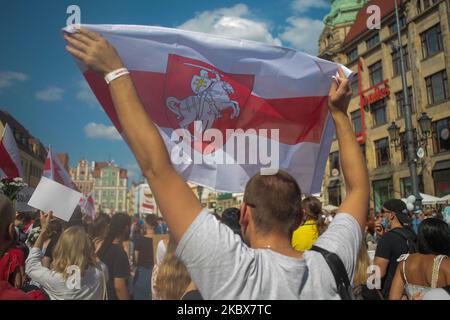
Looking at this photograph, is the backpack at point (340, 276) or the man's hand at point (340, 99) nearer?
the backpack at point (340, 276)

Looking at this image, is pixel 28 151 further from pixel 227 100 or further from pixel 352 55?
pixel 227 100

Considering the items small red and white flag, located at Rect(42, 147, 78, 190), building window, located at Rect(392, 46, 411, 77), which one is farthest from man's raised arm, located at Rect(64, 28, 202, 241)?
building window, located at Rect(392, 46, 411, 77)

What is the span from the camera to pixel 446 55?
21578 millimetres

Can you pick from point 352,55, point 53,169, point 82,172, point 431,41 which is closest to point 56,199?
point 53,169

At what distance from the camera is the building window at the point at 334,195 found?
1227 inches

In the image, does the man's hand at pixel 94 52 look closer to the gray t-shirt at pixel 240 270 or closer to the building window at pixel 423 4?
the gray t-shirt at pixel 240 270

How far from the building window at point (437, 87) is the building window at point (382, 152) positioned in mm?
4874

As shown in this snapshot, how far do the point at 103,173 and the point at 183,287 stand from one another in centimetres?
12296

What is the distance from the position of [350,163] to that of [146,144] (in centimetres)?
119

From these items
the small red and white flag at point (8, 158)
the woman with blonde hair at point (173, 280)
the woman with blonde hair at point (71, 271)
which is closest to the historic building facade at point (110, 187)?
the small red and white flag at point (8, 158)

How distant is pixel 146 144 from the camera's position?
1400 millimetres

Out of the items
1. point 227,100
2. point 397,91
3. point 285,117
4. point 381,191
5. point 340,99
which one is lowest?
point 340,99
